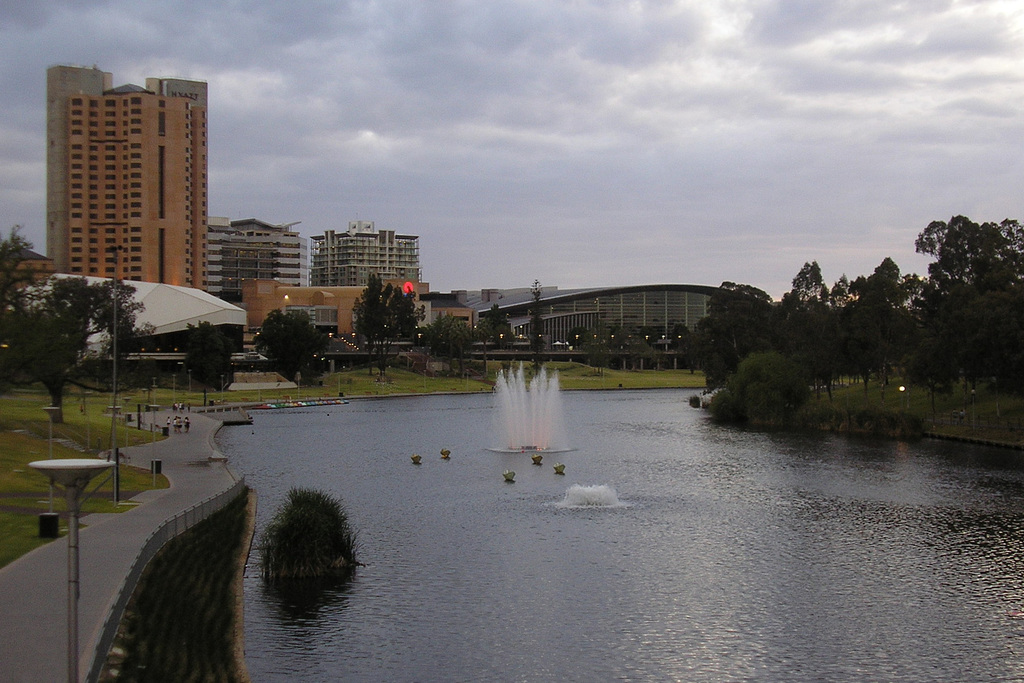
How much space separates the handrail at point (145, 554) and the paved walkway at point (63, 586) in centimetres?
20

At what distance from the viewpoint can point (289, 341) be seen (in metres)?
137

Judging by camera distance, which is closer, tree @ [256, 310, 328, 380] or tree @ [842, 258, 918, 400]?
tree @ [842, 258, 918, 400]

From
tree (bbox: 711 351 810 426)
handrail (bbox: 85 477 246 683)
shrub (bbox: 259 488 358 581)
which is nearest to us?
handrail (bbox: 85 477 246 683)

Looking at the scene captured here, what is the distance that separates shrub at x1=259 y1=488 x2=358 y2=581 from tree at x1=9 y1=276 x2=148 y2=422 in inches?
1286

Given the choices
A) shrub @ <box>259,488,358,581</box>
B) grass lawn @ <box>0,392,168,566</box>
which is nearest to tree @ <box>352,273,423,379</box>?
grass lawn @ <box>0,392,168,566</box>

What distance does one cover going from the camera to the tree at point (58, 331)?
58844 mm

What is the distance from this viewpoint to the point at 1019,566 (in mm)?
33875

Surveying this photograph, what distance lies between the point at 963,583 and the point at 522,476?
27568 millimetres

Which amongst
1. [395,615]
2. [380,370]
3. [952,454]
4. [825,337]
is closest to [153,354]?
[380,370]

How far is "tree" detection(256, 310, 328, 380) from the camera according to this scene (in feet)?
446

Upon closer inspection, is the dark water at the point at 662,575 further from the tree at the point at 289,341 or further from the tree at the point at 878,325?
the tree at the point at 289,341

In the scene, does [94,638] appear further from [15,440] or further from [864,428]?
[864,428]

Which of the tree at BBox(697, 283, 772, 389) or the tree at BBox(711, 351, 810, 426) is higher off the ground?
the tree at BBox(697, 283, 772, 389)

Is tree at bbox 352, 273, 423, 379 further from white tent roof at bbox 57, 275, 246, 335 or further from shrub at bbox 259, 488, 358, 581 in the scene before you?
shrub at bbox 259, 488, 358, 581
